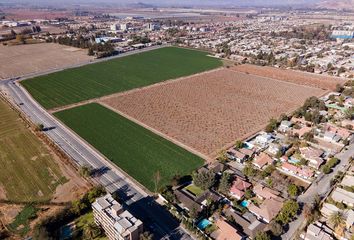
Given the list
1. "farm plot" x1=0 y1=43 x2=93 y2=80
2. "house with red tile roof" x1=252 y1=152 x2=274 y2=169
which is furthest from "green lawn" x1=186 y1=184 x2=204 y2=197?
"farm plot" x1=0 y1=43 x2=93 y2=80

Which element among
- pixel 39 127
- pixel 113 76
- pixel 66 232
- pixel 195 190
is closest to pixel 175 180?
pixel 195 190

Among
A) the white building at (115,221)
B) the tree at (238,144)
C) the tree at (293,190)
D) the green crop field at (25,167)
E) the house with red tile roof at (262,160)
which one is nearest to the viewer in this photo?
the white building at (115,221)

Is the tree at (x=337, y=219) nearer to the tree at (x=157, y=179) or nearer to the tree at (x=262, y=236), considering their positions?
the tree at (x=262, y=236)

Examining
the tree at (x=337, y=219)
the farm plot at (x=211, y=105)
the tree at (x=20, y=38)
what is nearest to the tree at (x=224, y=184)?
the farm plot at (x=211, y=105)

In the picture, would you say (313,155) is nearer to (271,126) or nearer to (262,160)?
(262,160)

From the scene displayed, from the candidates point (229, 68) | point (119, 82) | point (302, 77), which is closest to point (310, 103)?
point (302, 77)

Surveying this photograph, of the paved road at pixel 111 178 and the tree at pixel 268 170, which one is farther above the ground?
the tree at pixel 268 170
